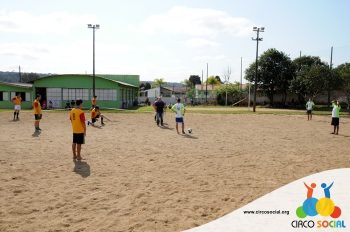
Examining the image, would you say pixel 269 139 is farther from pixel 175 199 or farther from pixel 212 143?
pixel 175 199

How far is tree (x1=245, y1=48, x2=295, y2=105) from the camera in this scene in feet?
187

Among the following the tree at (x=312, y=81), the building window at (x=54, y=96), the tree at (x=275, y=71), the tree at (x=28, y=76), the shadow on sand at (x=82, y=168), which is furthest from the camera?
the tree at (x=28, y=76)

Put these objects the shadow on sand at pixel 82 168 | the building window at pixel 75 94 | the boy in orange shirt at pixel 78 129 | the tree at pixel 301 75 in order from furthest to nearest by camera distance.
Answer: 1. the tree at pixel 301 75
2. the building window at pixel 75 94
3. the boy in orange shirt at pixel 78 129
4. the shadow on sand at pixel 82 168

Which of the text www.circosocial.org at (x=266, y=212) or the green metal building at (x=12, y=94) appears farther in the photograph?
the green metal building at (x=12, y=94)

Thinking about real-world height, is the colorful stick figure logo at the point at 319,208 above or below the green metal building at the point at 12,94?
below

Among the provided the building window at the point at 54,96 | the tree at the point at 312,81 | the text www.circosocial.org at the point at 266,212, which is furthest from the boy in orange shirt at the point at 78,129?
the tree at the point at 312,81

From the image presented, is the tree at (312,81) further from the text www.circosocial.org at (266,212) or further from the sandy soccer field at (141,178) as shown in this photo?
the text www.circosocial.org at (266,212)

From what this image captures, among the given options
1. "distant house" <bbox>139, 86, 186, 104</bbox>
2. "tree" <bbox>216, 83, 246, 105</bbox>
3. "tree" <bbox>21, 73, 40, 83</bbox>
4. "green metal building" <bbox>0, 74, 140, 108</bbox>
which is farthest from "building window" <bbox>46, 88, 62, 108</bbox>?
"tree" <bbox>21, 73, 40, 83</bbox>

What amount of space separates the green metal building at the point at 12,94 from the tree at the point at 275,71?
33.6 m

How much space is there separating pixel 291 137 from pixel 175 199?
11.4m

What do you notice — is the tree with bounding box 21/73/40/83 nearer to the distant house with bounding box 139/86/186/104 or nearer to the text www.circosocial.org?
the distant house with bounding box 139/86/186/104

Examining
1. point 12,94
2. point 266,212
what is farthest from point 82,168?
point 12,94

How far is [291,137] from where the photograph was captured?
55.1 feet

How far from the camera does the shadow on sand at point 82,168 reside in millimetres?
8906
